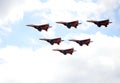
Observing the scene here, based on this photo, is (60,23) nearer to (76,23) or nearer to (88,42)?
(76,23)

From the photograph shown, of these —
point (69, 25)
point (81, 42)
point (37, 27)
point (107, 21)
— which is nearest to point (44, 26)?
point (37, 27)

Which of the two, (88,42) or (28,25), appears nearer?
(28,25)

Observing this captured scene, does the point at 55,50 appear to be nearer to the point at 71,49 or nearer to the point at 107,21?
the point at 71,49

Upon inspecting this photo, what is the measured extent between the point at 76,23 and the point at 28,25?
861 cm

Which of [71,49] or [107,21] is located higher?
[107,21]

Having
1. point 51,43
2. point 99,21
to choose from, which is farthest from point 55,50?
point 99,21

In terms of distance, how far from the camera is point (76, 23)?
45.2 m

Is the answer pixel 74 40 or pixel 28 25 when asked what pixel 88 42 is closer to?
pixel 74 40

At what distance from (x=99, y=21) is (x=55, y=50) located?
31.1 ft

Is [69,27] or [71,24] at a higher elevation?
[71,24]

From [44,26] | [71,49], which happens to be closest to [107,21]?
[71,49]

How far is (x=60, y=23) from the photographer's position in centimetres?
4494

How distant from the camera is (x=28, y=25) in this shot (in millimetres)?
43719

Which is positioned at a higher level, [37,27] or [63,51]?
[37,27]
